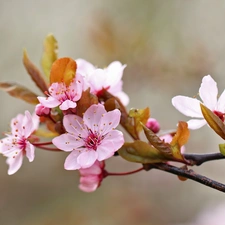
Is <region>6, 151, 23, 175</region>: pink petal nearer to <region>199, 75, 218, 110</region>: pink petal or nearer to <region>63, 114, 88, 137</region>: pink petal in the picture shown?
<region>63, 114, 88, 137</region>: pink petal

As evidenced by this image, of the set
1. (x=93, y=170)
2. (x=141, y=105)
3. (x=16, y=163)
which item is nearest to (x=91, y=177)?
(x=93, y=170)

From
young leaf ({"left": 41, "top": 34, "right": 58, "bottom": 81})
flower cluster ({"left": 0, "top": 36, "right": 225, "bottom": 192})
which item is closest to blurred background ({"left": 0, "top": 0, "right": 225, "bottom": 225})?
young leaf ({"left": 41, "top": 34, "right": 58, "bottom": 81})

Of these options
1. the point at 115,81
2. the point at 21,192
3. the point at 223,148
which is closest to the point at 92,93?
the point at 115,81

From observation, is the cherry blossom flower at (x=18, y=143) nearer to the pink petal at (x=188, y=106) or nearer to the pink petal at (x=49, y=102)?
the pink petal at (x=49, y=102)

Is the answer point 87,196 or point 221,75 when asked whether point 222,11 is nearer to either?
point 221,75

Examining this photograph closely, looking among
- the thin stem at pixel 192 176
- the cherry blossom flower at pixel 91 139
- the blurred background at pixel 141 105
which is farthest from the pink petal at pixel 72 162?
the blurred background at pixel 141 105

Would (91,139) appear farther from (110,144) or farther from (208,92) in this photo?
(208,92)

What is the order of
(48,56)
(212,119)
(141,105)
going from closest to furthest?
(212,119) → (48,56) → (141,105)
